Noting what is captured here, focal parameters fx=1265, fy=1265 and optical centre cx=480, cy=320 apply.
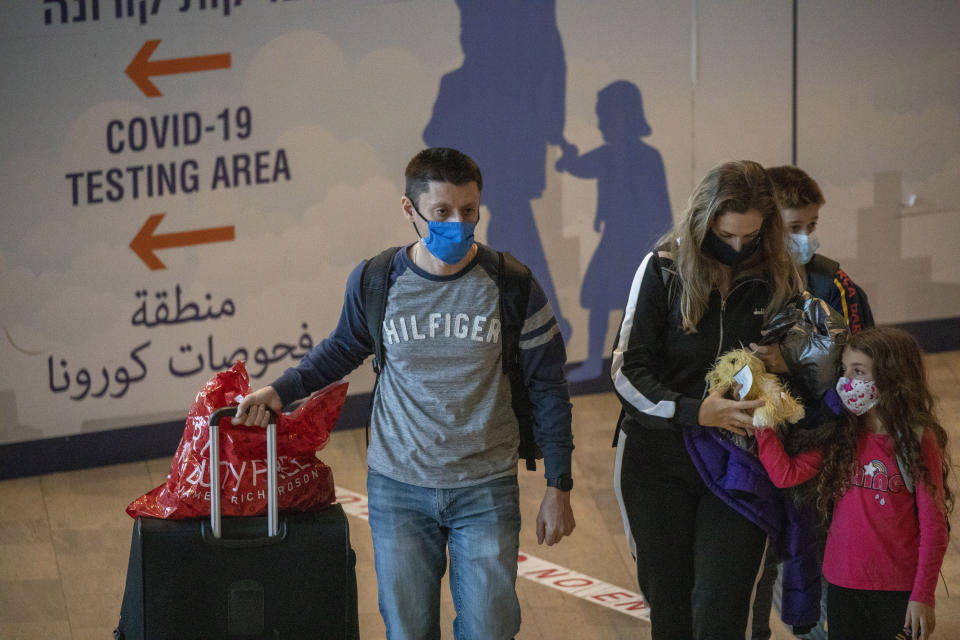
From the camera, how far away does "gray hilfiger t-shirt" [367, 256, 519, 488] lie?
291 cm

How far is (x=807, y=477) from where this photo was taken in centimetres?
305

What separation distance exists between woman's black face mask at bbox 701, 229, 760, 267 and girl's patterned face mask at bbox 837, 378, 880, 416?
0.39 m

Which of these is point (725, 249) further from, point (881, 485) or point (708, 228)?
point (881, 485)

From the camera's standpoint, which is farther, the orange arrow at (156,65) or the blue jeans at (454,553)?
the orange arrow at (156,65)

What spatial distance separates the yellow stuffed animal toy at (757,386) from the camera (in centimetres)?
294

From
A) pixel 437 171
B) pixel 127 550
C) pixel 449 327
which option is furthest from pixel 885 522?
pixel 127 550

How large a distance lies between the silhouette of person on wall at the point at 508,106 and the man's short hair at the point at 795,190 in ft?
8.07

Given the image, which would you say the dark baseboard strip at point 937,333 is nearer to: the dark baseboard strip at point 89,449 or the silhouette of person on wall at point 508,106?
the silhouette of person on wall at point 508,106

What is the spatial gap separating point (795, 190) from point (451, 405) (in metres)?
1.44

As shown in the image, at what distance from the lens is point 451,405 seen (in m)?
2.91

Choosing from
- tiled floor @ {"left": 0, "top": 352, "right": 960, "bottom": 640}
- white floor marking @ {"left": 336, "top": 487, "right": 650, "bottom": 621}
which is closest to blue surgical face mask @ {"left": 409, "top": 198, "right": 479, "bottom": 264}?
white floor marking @ {"left": 336, "top": 487, "right": 650, "bottom": 621}

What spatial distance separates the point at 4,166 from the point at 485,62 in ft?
7.25

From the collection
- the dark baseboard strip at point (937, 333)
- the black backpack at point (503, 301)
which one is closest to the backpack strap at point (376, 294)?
the black backpack at point (503, 301)

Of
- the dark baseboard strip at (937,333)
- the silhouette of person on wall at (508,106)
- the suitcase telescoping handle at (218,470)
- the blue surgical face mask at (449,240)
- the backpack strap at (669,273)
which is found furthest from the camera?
the dark baseboard strip at (937,333)
